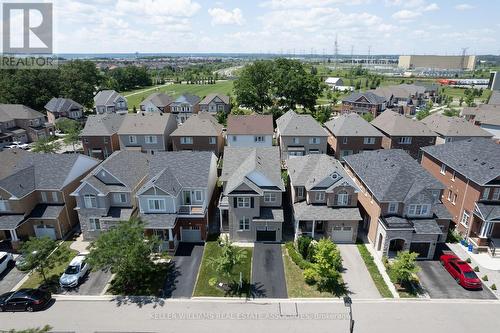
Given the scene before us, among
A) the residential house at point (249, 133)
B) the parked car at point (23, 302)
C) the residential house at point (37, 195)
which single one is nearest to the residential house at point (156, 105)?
the residential house at point (249, 133)

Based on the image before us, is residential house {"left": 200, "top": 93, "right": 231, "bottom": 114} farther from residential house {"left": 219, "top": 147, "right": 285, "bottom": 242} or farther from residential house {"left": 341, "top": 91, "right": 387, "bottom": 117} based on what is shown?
residential house {"left": 219, "top": 147, "right": 285, "bottom": 242}

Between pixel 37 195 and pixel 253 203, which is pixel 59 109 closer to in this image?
pixel 37 195

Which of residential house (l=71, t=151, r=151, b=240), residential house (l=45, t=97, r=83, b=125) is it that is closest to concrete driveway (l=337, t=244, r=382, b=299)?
residential house (l=71, t=151, r=151, b=240)

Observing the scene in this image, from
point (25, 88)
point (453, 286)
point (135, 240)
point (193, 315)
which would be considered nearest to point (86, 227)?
point (135, 240)

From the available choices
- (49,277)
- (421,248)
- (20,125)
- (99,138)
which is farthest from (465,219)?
(20,125)

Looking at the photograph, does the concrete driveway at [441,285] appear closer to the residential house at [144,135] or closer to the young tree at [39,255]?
the young tree at [39,255]

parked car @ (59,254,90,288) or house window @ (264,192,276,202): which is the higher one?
house window @ (264,192,276,202)
